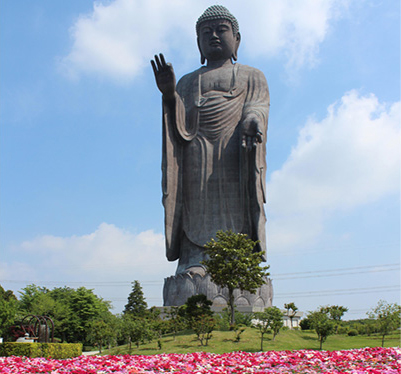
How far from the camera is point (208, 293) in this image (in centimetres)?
1762

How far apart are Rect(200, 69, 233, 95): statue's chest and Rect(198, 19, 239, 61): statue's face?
87 cm

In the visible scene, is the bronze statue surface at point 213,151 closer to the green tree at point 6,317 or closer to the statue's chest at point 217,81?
the statue's chest at point 217,81

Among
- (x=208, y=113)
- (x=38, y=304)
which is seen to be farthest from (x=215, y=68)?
(x=38, y=304)

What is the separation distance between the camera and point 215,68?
68.4ft

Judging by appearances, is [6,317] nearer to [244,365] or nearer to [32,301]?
[32,301]

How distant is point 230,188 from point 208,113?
10.3 feet

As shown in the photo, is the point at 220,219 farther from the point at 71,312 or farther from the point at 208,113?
the point at 71,312

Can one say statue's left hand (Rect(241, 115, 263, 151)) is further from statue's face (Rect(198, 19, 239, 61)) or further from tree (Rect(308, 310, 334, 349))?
tree (Rect(308, 310, 334, 349))

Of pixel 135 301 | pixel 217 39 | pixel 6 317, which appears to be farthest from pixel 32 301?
pixel 217 39

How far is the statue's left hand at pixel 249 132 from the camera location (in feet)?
60.2

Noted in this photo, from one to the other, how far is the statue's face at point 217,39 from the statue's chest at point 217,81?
2.87 feet

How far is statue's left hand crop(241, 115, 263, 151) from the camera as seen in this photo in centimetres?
1836

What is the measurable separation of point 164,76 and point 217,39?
3649mm

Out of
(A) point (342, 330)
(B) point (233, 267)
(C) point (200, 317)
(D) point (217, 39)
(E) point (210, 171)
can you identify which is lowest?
(A) point (342, 330)
